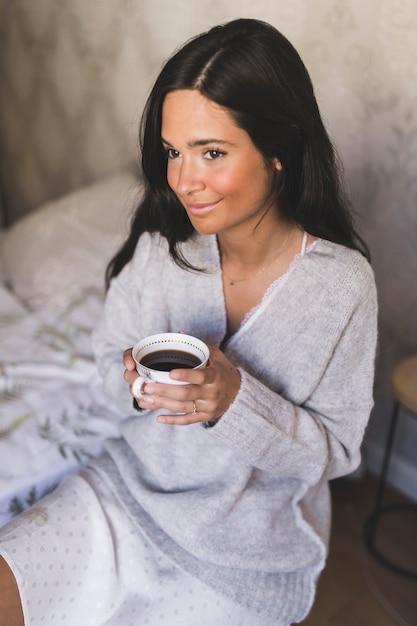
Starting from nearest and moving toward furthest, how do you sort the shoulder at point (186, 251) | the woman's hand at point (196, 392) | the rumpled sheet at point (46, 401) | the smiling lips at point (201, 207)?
the woman's hand at point (196, 392)
the smiling lips at point (201, 207)
the shoulder at point (186, 251)
the rumpled sheet at point (46, 401)

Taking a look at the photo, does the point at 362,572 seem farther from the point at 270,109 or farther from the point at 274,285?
the point at 270,109

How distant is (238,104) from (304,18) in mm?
852

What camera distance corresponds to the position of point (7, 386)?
1.46 meters

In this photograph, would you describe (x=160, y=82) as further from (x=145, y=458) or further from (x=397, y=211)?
(x=397, y=211)

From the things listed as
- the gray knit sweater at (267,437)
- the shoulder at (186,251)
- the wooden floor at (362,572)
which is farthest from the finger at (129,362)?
the wooden floor at (362,572)

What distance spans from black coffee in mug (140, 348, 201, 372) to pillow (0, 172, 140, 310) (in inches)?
38.3

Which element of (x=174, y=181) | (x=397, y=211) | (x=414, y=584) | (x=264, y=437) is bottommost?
(x=414, y=584)

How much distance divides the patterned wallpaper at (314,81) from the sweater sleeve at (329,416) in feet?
1.89


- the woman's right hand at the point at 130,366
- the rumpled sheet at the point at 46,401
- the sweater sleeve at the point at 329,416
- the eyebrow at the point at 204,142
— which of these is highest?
the eyebrow at the point at 204,142

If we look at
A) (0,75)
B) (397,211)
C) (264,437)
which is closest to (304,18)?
(397,211)

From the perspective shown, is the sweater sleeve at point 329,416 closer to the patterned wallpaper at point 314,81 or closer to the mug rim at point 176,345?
the mug rim at point 176,345

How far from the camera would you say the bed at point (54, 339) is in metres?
1.28

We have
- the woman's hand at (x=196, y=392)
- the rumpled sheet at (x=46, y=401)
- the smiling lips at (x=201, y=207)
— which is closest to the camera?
the woman's hand at (x=196, y=392)

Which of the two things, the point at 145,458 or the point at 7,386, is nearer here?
the point at 145,458
